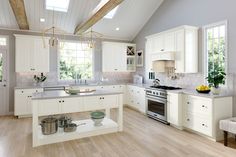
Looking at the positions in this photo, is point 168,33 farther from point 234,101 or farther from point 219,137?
point 219,137

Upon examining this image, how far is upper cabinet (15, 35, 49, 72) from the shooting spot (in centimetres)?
563

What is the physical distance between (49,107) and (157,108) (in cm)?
305

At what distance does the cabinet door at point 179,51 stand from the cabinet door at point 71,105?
280 centimetres

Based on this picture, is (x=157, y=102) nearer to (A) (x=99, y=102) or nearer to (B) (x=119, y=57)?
(A) (x=99, y=102)

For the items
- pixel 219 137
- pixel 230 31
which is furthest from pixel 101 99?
pixel 230 31

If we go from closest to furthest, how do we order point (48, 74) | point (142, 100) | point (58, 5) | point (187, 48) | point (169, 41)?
point (187, 48) < point (169, 41) < point (58, 5) < point (142, 100) < point (48, 74)

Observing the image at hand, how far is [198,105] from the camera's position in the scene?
4.00m

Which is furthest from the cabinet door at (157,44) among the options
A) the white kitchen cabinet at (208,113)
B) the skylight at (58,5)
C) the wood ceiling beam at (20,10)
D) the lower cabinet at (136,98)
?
the wood ceiling beam at (20,10)

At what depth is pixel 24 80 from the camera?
606cm

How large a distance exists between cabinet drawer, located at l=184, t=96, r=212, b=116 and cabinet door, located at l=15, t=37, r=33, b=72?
4896mm

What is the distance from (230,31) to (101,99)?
131 inches

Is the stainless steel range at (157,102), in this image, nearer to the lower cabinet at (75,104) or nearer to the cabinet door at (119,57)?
the lower cabinet at (75,104)

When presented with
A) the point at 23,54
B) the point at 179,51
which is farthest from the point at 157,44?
the point at 23,54

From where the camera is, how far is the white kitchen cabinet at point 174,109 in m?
4.44
